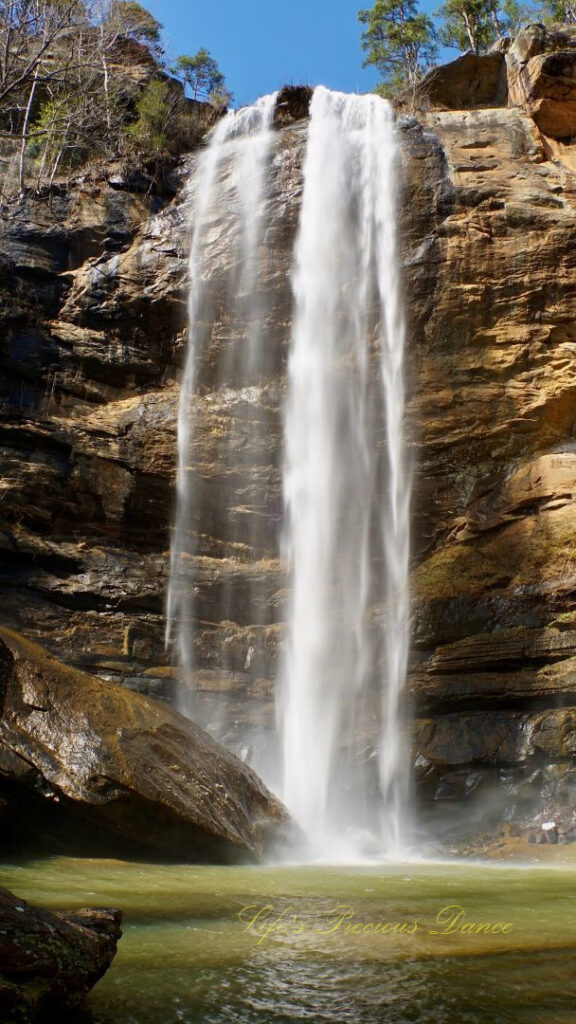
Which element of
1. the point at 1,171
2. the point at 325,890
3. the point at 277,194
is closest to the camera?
the point at 325,890

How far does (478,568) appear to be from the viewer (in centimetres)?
1350

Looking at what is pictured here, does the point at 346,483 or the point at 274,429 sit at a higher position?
the point at 274,429

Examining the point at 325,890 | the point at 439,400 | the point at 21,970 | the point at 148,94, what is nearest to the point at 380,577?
the point at 439,400

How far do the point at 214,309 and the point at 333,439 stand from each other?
3.63 metres

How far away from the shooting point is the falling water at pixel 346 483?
40.5 ft

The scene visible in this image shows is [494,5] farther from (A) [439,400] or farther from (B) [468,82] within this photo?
(A) [439,400]

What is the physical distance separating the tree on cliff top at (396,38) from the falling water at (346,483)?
15964 mm

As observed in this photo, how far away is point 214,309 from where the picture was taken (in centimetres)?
1588

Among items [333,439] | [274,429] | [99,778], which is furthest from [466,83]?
[99,778]

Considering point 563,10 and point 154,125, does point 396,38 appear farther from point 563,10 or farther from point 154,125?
point 154,125

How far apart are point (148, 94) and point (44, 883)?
19.4 metres

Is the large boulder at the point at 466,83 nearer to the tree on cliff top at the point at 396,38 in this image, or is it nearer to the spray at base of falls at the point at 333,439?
the spray at base of falls at the point at 333,439

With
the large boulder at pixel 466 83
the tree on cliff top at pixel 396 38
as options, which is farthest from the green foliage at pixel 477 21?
the large boulder at pixel 466 83

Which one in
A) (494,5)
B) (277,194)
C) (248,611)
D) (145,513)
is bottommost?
(248,611)
